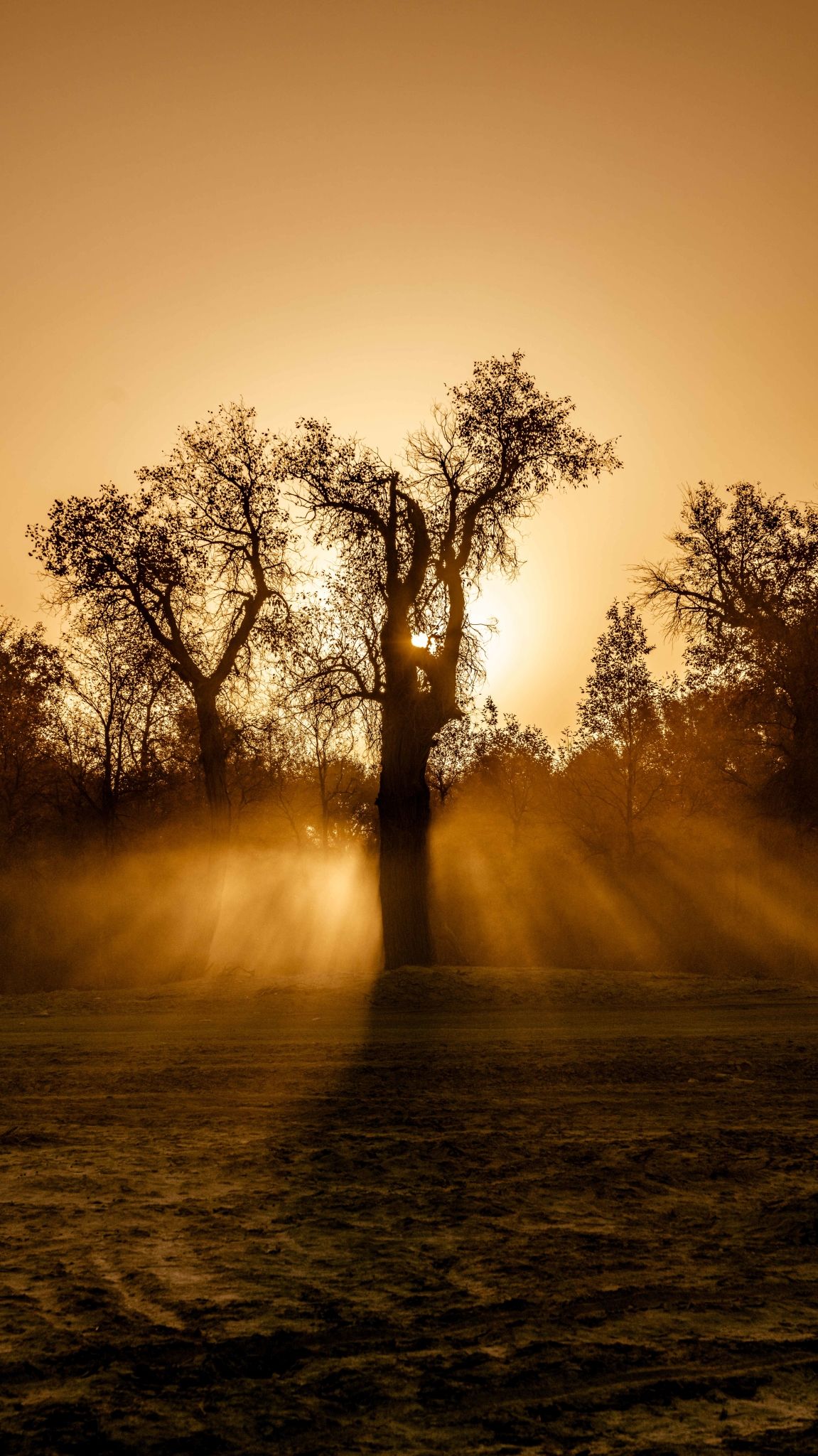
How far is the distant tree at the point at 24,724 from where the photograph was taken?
36.5 metres

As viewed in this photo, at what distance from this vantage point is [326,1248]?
470 centimetres

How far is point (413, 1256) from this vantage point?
4.58 m

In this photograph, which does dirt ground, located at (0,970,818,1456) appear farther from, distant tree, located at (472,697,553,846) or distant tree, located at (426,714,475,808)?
distant tree, located at (472,697,553,846)

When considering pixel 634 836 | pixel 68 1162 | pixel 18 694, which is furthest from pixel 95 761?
pixel 68 1162

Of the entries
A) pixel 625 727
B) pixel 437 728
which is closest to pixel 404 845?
pixel 437 728

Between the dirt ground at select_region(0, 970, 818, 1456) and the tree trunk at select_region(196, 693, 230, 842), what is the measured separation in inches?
462

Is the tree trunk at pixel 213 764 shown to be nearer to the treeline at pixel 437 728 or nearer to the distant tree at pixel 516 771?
the treeline at pixel 437 728

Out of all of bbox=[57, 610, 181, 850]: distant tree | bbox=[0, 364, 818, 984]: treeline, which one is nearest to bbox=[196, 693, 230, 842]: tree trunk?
bbox=[0, 364, 818, 984]: treeline

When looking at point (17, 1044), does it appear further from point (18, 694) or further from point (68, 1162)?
point (18, 694)

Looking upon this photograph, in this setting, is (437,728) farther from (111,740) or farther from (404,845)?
(111,740)

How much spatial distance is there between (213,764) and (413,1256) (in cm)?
1775

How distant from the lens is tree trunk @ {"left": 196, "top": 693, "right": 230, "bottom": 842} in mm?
21453

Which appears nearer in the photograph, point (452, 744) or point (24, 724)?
point (452, 744)

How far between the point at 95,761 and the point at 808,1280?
37227 mm
